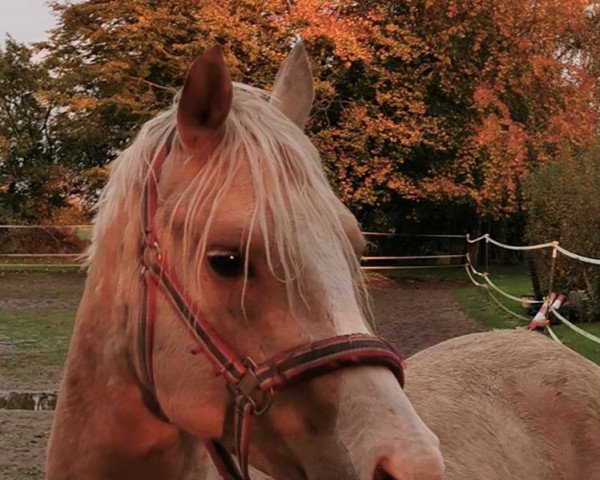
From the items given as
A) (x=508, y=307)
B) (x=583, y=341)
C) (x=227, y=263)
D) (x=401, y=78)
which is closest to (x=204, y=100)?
(x=227, y=263)

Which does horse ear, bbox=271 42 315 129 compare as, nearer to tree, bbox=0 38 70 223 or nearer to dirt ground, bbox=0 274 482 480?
dirt ground, bbox=0 274 482 480

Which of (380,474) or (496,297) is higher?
(380,474)

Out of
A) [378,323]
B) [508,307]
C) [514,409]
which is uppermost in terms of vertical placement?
[514,409]

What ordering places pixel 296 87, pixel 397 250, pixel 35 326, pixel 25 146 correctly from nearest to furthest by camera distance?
pixel 296 87 < pixel 35 326 < pixel 397 250 < pixel 25 146

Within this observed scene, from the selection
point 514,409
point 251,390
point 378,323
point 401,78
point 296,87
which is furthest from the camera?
point 401,78

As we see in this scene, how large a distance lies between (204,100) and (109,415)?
863mm

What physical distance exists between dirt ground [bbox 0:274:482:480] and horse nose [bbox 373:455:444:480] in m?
1.63

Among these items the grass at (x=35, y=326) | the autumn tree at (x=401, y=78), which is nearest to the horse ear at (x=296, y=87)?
the grass at (x=35, y=326)

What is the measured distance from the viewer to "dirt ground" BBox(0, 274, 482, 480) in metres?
5.37

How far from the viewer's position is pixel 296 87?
2061 millimetres

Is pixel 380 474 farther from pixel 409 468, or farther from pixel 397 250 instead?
pixel 397 250

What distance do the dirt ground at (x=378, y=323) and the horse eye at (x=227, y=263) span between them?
142 centimetres

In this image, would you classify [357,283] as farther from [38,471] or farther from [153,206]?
[38,471]

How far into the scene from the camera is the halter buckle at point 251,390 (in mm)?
1498
